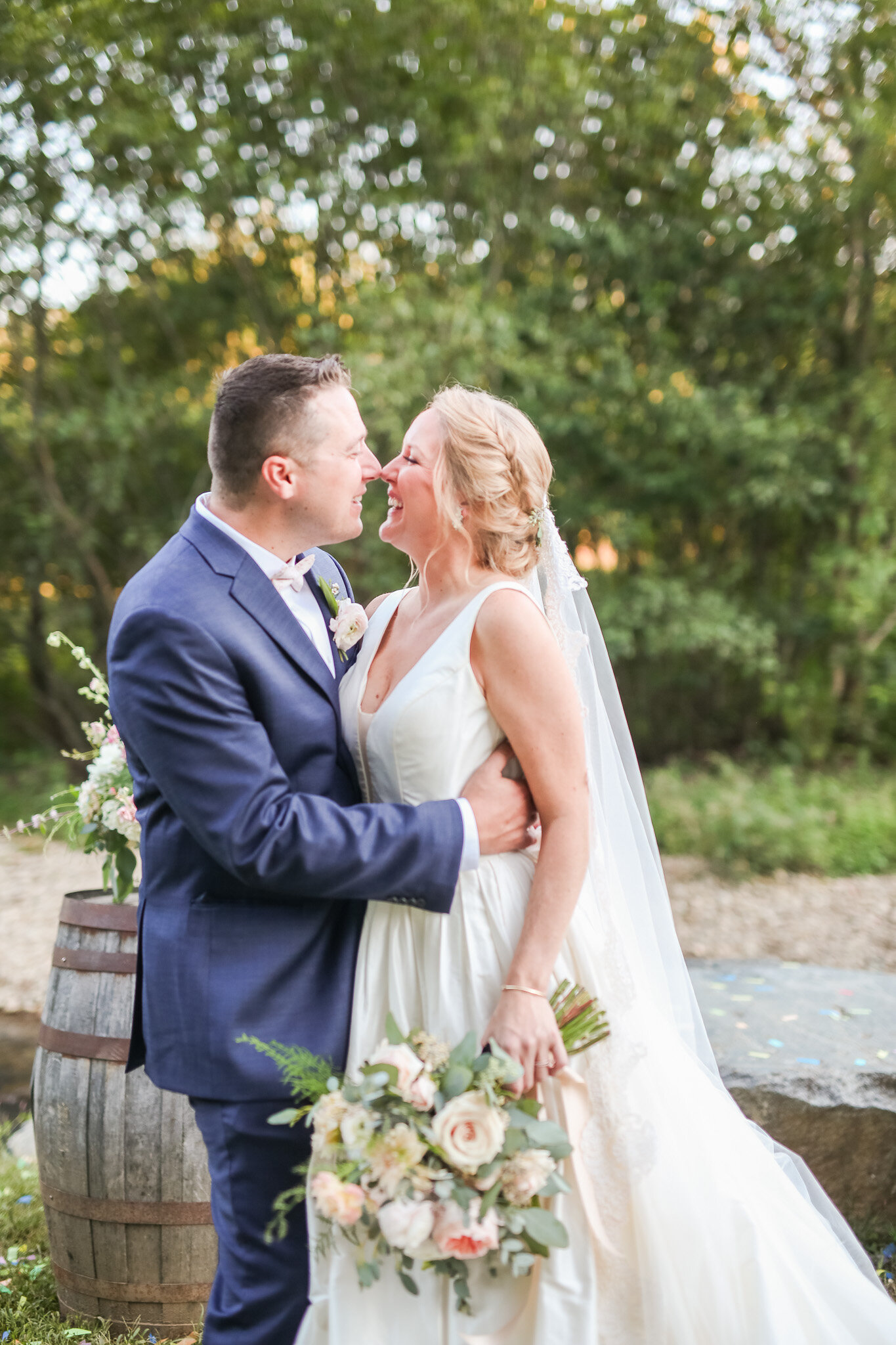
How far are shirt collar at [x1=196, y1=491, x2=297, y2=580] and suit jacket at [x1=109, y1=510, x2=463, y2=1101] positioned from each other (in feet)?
0.06

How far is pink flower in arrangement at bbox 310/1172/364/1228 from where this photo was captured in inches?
65.1

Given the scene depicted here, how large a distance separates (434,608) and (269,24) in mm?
8216

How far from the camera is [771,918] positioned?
7.05m

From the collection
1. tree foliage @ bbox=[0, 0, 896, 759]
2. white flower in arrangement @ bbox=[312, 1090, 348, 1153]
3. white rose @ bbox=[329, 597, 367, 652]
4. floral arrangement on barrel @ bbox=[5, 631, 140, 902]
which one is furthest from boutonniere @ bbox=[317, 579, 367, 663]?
tree foliage @ bbox=[0, 0, 896, 759]

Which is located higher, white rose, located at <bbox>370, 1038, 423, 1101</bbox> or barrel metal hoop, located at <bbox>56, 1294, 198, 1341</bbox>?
white rose, located at <bbox>370, 1038, 423, 1101</bbox>

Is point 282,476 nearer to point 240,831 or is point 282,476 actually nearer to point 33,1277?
point 240,831

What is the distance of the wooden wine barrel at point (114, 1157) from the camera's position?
2699mm

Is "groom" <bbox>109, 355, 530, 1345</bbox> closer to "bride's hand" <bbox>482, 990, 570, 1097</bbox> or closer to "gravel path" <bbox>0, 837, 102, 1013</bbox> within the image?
"bride's hand" <bbox>482, 990, 570, 1097</bbox>

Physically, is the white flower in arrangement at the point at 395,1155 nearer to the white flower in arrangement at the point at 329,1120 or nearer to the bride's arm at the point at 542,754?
the white flower in arrangement at the point at 329,1120

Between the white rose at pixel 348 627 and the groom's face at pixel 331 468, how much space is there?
20cm

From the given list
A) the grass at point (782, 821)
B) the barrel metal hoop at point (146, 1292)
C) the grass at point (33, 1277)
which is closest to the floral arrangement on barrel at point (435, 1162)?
the barrel metal hoop at point (146, 1292)

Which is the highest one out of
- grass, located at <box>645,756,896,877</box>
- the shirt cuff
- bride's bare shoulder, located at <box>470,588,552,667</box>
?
grass, located at <box>645,756,896,877</box>

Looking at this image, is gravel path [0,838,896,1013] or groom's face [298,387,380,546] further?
gravel path [0,838,896,1013]

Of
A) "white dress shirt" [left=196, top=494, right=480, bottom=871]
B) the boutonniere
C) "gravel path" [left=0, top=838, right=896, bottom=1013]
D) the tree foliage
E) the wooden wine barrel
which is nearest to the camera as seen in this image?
"white dress shirt" [left=196, top=494, right=480, bottom=871]
